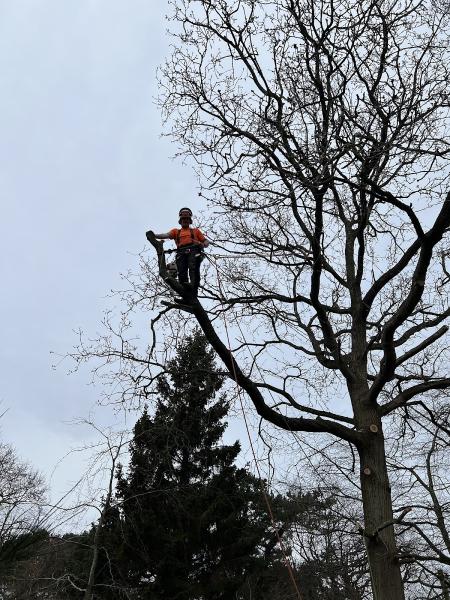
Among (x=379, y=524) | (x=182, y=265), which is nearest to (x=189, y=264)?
(x=182, y=265)

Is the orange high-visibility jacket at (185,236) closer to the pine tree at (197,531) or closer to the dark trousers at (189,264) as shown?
the dark trousers at (189,264)

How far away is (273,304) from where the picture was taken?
877cm

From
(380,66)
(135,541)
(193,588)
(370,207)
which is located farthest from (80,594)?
(380,66)

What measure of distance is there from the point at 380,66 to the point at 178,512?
44.2 ft

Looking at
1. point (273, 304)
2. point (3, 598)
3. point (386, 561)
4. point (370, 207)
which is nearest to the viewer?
point (3, 598)

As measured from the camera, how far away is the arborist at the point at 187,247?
6.42 metres

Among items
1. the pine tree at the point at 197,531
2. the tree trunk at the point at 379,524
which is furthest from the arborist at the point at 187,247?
the pine tree at the point at 197,531

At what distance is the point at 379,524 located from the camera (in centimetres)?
648

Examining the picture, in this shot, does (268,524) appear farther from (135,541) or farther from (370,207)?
(370,207)

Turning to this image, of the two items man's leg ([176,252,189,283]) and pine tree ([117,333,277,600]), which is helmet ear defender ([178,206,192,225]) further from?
pine tree ([117,333,277,600])

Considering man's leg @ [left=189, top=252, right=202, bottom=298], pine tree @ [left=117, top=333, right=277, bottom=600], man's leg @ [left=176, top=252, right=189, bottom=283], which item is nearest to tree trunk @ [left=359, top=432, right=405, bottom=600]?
man's leg @ [left=189, top=252, right=202, bottom=298]

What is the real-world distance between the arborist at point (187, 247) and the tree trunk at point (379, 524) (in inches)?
108

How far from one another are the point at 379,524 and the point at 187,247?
3.57 m

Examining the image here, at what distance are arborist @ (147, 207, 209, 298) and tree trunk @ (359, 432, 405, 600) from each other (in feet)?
9.04
